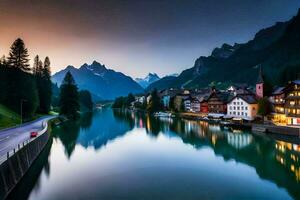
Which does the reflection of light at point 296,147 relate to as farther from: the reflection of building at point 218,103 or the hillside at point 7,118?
the reflection of building at point 218,103

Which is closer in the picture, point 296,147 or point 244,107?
point 296,147

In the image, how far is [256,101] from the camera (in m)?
97.1

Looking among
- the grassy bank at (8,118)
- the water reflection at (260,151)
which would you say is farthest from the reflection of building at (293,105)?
the grassy bank at (8,118)

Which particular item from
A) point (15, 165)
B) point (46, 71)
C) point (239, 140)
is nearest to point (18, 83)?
point (15, 165)

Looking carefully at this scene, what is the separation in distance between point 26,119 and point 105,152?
3057cm

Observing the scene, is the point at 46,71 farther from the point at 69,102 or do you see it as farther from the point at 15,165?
the point at 15,165

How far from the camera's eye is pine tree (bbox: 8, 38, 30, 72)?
7569 centimetres

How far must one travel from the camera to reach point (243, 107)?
330ft

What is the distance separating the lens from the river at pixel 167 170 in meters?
31.8

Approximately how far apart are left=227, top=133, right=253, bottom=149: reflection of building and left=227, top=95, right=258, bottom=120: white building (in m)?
23.6

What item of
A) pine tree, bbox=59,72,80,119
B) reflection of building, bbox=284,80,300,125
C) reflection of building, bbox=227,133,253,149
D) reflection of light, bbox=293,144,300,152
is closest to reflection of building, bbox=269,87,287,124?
reflection of building, bbox=284,80,300,125

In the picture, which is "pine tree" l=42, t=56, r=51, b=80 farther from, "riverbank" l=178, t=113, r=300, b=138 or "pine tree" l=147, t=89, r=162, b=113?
"riverbank" l=178, t=113, r=300, b=138

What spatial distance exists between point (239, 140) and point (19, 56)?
212ft

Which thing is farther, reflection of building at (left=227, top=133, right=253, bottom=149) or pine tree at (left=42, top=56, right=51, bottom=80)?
pine tree at (left=42, top=56, right=51, bottom=80)
